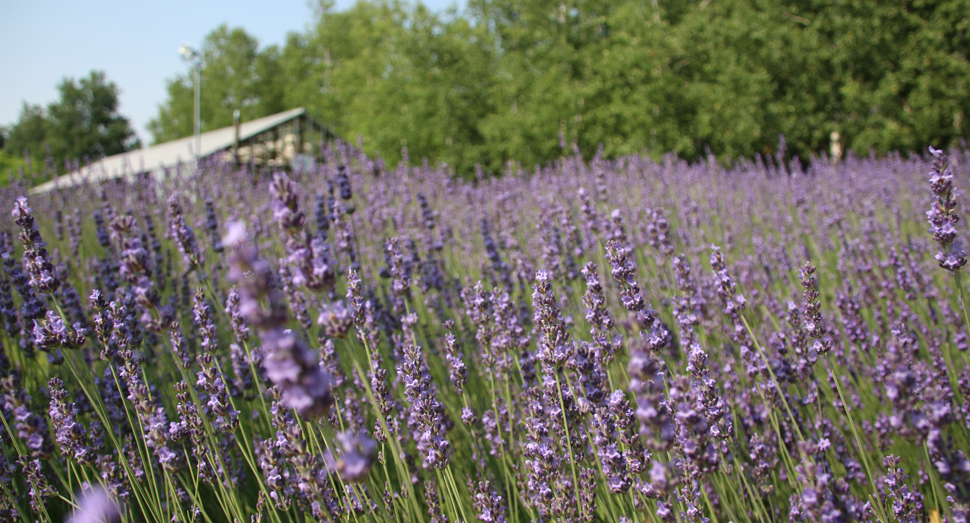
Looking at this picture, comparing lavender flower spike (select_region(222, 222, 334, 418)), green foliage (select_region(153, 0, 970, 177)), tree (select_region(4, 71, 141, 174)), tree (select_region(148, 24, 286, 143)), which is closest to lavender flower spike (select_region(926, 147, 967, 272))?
lavender flower spike (select_region(222, 222, 334, 418))

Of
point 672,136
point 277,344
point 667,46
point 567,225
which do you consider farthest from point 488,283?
point 667,46

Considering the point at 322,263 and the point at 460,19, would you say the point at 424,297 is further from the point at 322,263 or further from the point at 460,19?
the point at 460,19

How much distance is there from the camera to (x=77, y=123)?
153ft

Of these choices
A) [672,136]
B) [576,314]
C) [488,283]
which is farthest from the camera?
[672,136]

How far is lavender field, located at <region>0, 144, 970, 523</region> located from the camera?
1.09m

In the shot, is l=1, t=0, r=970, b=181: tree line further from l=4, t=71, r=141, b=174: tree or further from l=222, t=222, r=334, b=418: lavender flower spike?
l=4, t=71, r=141, b=174: tree

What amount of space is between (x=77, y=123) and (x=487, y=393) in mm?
57806

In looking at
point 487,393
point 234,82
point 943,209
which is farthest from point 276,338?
point 234,82

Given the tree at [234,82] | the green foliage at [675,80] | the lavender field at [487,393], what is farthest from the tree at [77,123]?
the lavender field at [487,393]

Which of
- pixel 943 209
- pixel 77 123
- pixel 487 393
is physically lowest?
pixel 487 393

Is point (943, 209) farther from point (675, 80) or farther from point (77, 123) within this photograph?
point (77, 123)

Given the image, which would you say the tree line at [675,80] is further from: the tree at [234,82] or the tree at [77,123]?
the tree at [77,123]

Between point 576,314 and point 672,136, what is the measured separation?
13.8 meters

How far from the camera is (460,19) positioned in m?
20.0
